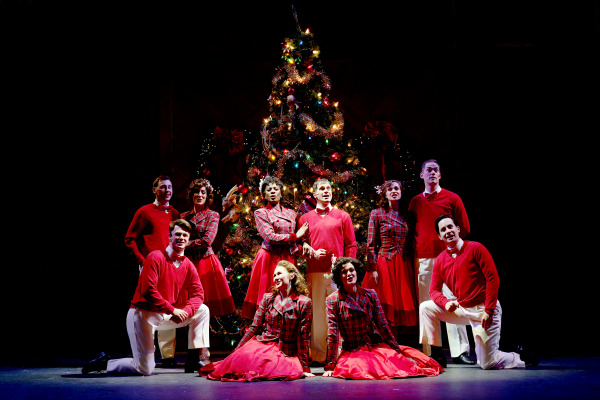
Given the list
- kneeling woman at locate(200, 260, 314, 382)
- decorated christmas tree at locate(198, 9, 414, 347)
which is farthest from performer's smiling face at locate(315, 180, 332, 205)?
kneeling woman at locate(200, 260, 314, 382)

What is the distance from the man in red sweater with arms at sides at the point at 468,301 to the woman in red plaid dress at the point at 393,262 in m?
0.54

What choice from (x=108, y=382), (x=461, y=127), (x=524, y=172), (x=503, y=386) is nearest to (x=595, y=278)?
(x=524, y=172)

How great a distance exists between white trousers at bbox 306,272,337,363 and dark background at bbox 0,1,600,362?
199 cm

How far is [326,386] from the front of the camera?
3.81 meters

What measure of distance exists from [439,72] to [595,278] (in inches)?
104

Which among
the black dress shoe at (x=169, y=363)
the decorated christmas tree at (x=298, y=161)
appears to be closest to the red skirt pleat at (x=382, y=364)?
the decorated christmas tree at (x=298, y=161)

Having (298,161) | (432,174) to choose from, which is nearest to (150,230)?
(298,161)

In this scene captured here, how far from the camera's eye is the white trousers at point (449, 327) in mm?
5090

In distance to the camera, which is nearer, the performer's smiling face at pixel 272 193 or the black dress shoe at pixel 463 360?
the black dress shoe at pixel 463 360

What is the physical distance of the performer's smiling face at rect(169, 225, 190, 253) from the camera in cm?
472

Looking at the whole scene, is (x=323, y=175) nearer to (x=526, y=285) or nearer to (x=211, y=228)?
(x=211, y=228)

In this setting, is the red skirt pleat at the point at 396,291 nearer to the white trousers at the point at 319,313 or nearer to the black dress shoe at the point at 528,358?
the white trousers at the point at 319,313

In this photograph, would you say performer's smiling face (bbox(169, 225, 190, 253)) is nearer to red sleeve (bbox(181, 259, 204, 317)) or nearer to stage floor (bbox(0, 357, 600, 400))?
red sleeve (bbox(181, 259, 204, 317))

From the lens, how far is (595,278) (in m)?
6.21
